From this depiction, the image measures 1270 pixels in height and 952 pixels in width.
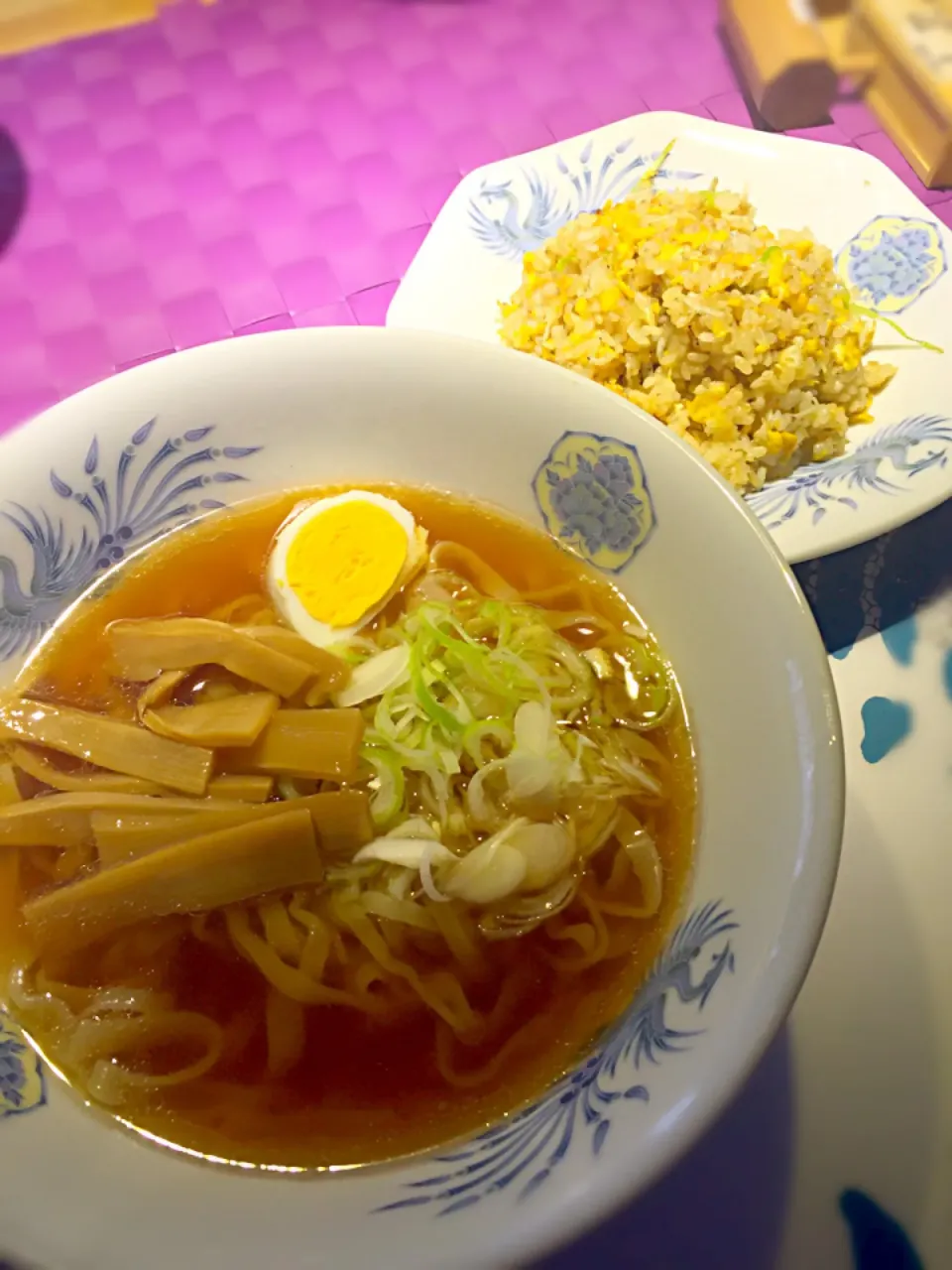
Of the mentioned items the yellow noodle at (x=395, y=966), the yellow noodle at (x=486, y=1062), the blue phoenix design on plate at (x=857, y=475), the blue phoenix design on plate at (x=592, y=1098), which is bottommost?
the yellow noodle at (x=486, y=1062)

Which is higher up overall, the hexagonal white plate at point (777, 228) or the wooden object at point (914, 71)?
the wooden object at point (914, 71)

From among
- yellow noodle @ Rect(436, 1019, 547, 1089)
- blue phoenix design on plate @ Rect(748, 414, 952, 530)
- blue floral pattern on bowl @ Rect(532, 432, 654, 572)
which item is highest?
blue floral pattern on bowl @ Rect(532, 432, 654, 572)

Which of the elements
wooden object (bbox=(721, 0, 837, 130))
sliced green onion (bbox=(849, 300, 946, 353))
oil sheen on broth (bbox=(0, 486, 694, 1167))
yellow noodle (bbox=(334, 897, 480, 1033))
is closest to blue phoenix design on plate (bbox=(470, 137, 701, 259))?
wooden object (bbox=(721, 0, 837, 130))

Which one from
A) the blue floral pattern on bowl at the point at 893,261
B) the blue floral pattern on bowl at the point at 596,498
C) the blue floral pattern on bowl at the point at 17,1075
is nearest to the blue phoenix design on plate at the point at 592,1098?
the blue floral pattern on bowl at the point at 17,1075

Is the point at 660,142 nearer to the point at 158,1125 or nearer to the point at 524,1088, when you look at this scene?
the point at 524,1088

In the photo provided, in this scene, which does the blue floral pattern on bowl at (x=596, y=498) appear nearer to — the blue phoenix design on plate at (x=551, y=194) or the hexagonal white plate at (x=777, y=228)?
the hexagonal white plate at (x=777, y=228)

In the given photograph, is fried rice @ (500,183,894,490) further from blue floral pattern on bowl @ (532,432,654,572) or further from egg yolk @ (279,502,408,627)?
egg yolk @ (279,502,408,627)
